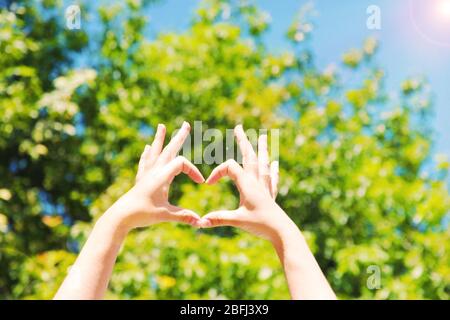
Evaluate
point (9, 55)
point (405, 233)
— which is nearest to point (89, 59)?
point (9, 55)

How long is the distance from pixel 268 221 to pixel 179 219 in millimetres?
227

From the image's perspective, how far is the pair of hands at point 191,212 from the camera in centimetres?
129

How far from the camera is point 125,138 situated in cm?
508

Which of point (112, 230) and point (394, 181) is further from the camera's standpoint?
point (394, 181)

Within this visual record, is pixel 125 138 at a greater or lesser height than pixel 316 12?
lesser

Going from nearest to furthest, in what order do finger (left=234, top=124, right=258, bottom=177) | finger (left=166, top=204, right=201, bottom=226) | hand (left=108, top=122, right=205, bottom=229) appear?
hand (left=108, top=122, right=205, bottom=229) < finger (left=166, top=204, right=201, bottom=226) < finger (left=234, top=124, right=258, bottom=177)

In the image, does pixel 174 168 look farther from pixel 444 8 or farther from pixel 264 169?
pixel 444 8

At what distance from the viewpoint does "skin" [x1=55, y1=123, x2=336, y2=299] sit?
3.76ft

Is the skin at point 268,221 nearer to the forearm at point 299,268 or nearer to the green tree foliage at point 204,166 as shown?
the forearm at point 299,268

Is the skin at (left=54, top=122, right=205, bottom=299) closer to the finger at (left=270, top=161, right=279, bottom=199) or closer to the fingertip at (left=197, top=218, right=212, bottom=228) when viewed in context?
the fingertip at (left=197, top=218, right=212, bottom=228)

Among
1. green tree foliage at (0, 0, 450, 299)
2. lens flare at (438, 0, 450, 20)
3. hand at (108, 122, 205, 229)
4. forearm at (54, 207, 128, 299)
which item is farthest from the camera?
lens flare at (438, 0, 450, 20)

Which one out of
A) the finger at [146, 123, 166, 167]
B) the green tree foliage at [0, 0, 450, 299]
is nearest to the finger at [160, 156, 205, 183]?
the finger at [146, 123, 166, 167]

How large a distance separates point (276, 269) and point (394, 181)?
1546mm

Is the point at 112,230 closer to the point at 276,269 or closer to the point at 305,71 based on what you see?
the point at 276,269
